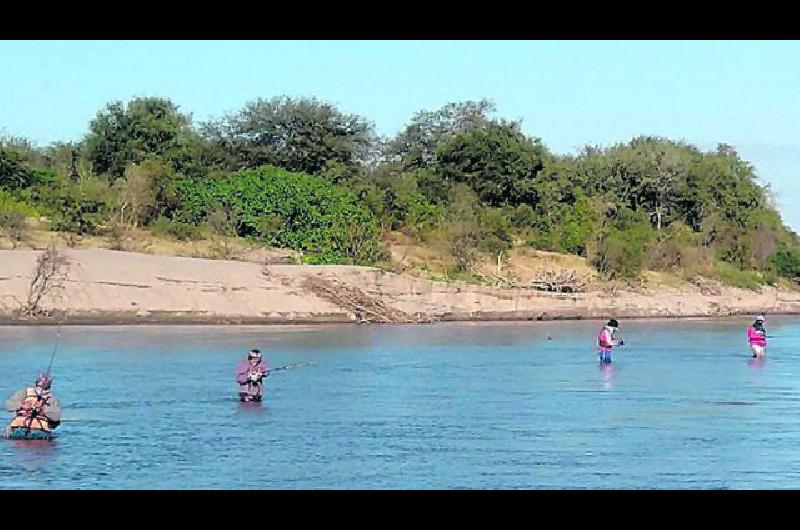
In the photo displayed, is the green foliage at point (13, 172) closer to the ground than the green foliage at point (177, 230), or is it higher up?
higher up

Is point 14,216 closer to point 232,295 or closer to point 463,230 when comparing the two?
point 232,295

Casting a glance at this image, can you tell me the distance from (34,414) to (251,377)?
5526mm

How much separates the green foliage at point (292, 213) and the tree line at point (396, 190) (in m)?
0.07

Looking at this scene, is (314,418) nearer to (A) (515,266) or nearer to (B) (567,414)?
(B) (567,414)

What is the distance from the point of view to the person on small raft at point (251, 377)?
23.2 meters

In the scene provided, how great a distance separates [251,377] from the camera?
23281 millimetres

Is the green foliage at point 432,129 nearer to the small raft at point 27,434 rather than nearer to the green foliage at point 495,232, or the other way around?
the green foliage at point 495,232

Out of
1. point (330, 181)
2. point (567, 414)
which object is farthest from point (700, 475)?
point (330, 181)

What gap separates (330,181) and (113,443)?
41.8 metres

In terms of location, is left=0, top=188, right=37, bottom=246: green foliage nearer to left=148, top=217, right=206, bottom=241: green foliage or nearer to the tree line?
the tree line

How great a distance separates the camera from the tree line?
169 feet

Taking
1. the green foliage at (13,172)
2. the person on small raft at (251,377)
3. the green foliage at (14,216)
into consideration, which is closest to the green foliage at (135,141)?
the green foliage at (13,172)

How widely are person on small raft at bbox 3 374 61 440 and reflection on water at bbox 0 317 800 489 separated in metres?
0.26

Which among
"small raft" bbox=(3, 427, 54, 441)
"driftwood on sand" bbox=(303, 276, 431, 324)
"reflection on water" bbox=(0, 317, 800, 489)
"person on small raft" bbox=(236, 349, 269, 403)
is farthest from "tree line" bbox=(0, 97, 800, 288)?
"small raft" bbox=(3, 427, 54, 441)
